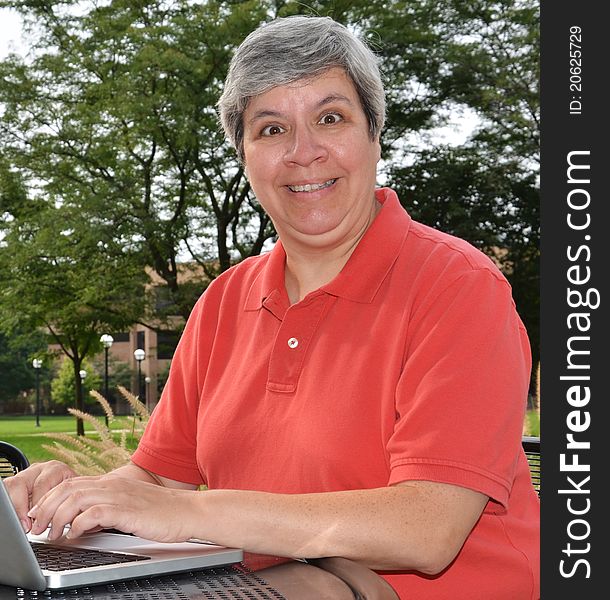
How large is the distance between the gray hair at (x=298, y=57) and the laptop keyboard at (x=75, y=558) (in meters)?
0.75

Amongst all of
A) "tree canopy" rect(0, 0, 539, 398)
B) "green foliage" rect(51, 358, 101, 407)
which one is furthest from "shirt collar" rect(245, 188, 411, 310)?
"green foliage" rect(51, 358, 101, 407)

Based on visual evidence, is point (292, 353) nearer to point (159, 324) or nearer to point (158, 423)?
point (158, 423)

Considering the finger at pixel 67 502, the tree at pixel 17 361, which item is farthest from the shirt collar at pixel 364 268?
the tree at pixel 17 361

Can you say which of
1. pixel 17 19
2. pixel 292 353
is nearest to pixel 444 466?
pixel 292 353

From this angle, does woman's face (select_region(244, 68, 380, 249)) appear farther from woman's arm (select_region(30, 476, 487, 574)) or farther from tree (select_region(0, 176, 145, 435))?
tree (select_region(0, 176, 145, 435))

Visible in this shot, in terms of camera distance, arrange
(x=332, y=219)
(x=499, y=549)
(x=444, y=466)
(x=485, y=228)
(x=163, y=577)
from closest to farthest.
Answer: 1. (x=163, y=577)
2. (x=444, y=466)
3. (x=499, y=549)
4. (x=332, y=219)
5. (x=485, y=228)

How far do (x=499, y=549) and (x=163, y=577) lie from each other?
21.1 inches

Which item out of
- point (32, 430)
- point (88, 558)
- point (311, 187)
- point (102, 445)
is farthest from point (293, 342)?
point (32, 430)

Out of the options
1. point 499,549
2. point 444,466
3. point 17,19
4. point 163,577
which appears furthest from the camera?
point 17,19

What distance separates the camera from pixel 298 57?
1.36m

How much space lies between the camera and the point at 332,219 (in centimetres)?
145

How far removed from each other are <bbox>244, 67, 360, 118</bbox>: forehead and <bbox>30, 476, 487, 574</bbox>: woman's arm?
0.63 m

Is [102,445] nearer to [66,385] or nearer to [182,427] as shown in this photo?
[182,427]

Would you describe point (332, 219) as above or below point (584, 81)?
below
